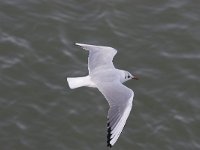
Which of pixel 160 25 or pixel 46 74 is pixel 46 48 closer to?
pixel 46 74

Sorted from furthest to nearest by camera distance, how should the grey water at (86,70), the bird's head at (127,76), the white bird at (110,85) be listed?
the grey water at (86,70) < the bird's head at (127,76) < the white bird at (110,85)

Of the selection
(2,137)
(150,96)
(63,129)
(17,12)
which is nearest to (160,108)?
(150,96)

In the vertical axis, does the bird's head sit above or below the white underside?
below

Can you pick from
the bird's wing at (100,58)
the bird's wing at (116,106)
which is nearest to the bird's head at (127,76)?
the bird's wing at (100,58)

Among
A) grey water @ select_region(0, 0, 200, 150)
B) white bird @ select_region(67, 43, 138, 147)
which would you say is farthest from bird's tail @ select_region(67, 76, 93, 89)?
grey water @ select_region(0, 0, 200, 150)

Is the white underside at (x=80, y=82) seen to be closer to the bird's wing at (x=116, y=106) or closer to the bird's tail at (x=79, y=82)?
the bird's tail at (x=79, y=82)

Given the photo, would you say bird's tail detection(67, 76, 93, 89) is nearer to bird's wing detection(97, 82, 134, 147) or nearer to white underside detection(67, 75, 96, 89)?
white underside detection(67, 75, 96, 89)
